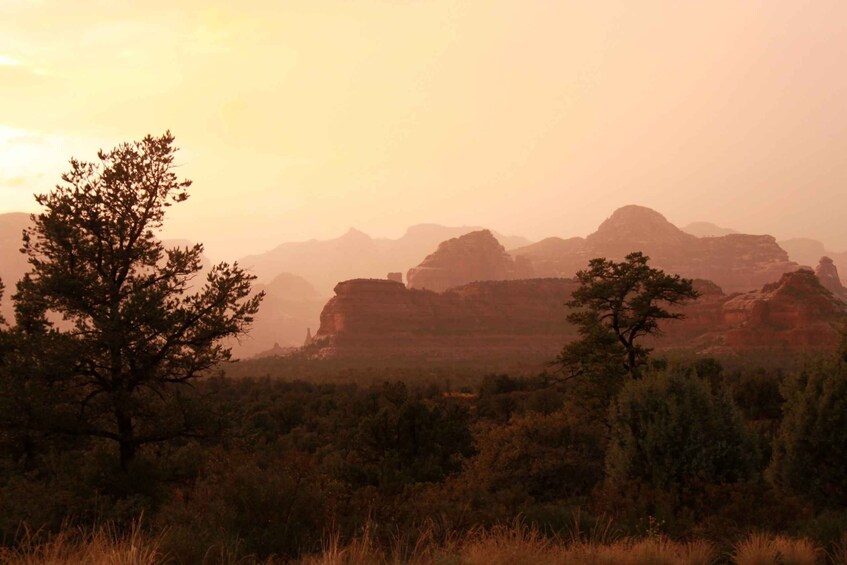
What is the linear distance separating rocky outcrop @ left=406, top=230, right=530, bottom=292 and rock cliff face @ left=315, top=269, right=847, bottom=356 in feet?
131

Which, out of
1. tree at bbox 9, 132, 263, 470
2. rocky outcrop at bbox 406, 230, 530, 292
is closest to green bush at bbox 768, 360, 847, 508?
tree at bbox 9, 132, 263, 470

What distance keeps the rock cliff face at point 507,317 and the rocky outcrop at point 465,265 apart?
39900mm

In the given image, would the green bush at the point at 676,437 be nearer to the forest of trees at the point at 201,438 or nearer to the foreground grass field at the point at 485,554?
the forest of trees at the point at 201,438

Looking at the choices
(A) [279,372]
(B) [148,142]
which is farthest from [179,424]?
(A) [279,372]

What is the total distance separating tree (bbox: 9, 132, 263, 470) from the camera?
1248cm

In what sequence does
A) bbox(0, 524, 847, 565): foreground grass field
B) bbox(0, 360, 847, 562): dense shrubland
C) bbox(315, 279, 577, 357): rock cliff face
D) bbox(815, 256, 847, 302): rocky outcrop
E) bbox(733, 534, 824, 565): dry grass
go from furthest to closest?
bbox(815, 256, 847, 302): rocky outcrop < bbox(315, 279, 577, 357): rock cliff face < bbox(0, 360, 847, 562): dense shrubland < bbox(733, 534, 824, 565): dry grass < bbox(0, 524, 847, 565): foreground grass field

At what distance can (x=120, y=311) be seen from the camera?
42.5 ft

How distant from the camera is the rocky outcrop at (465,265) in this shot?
16025 cm

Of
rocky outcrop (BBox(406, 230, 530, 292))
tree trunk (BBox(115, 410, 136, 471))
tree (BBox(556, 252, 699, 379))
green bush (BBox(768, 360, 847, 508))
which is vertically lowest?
green bush (BBox(768, 360, 847, 508))

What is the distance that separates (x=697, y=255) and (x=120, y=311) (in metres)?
179

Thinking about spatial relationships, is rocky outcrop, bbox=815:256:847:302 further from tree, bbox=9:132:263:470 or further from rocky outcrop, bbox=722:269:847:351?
tree, bbox=9:132:263:470

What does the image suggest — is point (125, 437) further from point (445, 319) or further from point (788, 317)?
point (445, 319)

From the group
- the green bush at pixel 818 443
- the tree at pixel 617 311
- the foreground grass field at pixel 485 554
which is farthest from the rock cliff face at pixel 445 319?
the foreground grass field at pixel 485 554

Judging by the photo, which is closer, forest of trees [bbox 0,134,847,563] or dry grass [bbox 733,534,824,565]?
dry grass [bbox 733,534,824,565]
